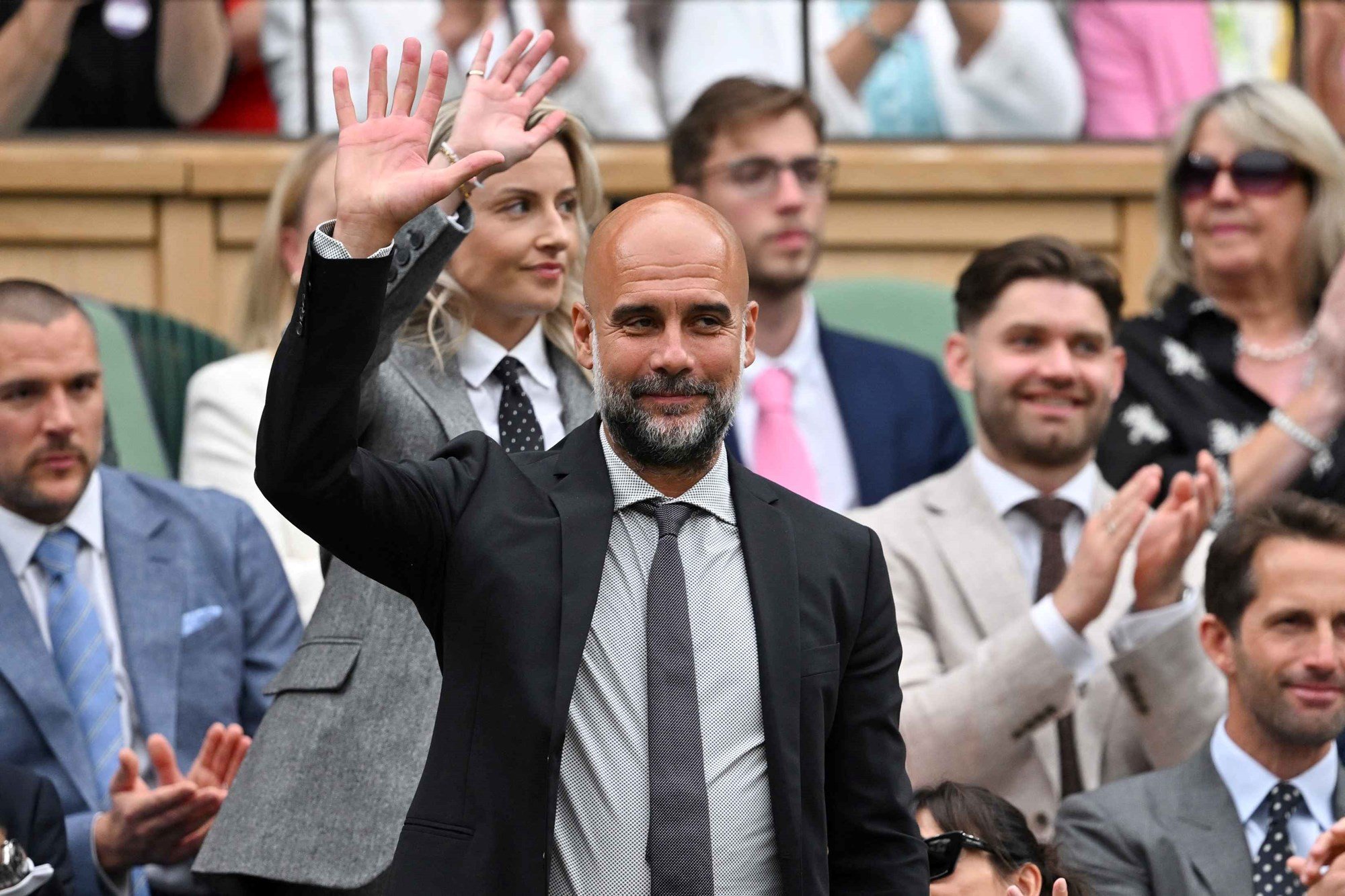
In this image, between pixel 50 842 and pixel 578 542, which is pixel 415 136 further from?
pixel 50 842

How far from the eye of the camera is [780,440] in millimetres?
4699

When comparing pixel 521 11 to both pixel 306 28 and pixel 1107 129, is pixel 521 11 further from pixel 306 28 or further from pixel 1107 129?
pixel 1107 129

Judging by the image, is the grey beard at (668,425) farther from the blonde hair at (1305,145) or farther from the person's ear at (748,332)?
the blonde hair at (1305,145)

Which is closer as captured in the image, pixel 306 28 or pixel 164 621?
pixel 164 621

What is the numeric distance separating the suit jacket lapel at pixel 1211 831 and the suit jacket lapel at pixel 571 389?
4.13ft

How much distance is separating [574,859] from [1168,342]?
2833 mm

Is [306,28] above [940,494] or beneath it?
above

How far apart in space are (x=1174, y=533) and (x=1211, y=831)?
567 millimetres

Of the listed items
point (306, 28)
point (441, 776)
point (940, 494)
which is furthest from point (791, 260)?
point (441, 776)

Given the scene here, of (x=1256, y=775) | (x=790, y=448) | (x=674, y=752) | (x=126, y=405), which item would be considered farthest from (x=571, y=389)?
(x=126, y=405)

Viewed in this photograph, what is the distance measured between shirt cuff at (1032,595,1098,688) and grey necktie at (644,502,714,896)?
1510 mm

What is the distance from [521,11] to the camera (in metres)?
5.36

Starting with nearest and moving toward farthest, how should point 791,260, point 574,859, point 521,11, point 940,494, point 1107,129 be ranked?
point 574,859 → point 940,494 → point 791,260 → point 521,11 → point 1107,129

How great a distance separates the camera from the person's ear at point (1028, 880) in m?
3.11
